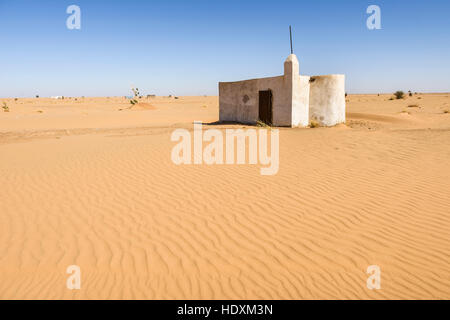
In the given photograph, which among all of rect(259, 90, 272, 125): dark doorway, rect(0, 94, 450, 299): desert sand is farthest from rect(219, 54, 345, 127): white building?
rect(0, 94, 450, 299): desert sand

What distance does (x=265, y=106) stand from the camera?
47.1 feet

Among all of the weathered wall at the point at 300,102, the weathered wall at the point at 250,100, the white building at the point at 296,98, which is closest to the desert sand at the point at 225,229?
the weathered wall at the point at 300,102

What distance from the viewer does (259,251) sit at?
348 cm

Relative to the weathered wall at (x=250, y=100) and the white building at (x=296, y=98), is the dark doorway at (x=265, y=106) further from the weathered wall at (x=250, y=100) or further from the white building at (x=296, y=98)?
the weathered wall at (x=250, y=100)

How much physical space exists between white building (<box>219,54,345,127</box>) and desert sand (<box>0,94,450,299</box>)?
5.85 metres

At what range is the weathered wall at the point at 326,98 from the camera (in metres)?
13.0

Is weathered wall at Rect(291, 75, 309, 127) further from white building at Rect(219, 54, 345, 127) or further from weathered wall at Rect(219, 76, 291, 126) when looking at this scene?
weathered wall at Rect(219, 76, 291, 126)

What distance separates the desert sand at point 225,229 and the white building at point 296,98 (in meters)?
5.85

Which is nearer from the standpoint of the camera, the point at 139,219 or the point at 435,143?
the point at 139,219

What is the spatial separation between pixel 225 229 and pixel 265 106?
1113 centimetres
